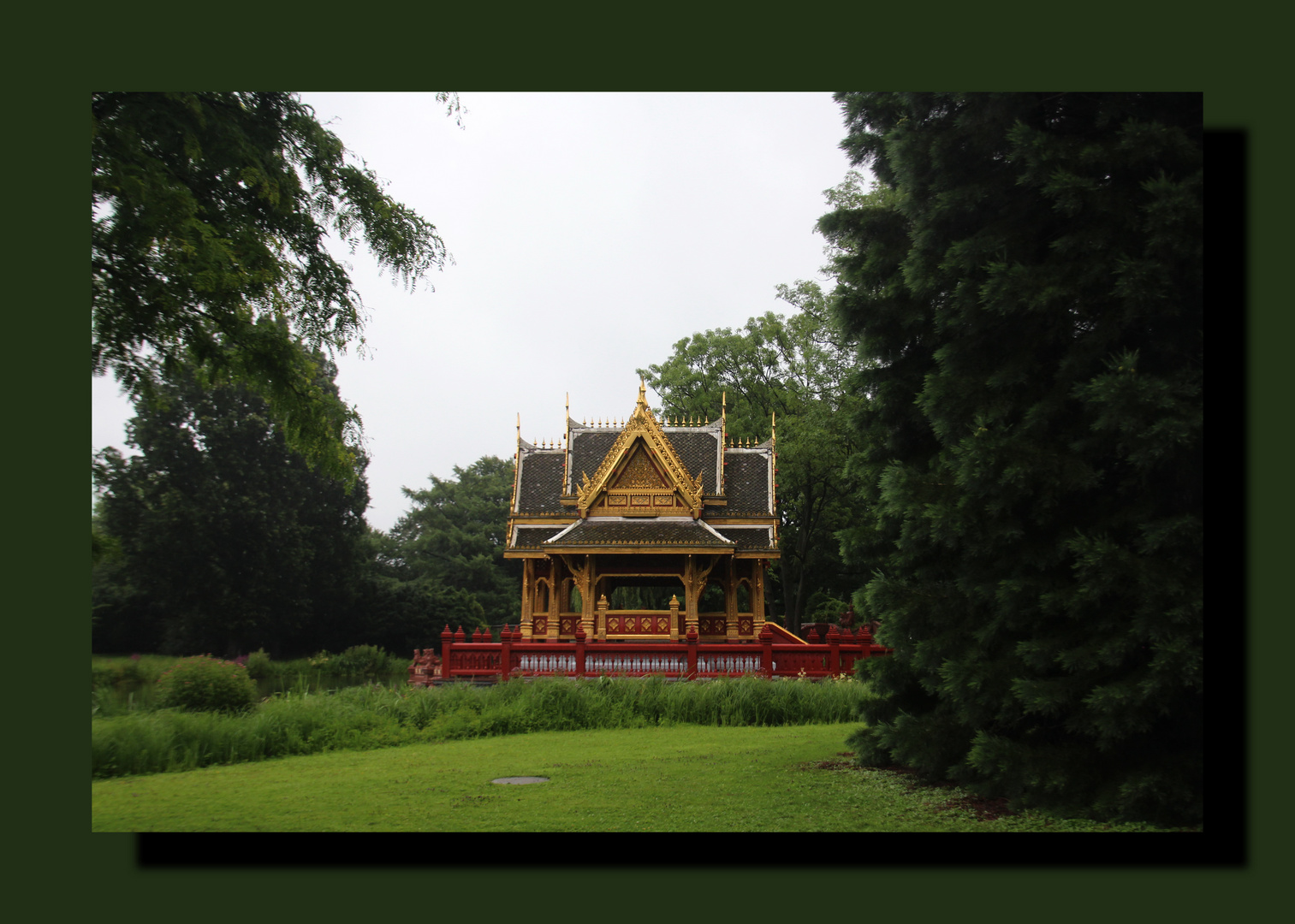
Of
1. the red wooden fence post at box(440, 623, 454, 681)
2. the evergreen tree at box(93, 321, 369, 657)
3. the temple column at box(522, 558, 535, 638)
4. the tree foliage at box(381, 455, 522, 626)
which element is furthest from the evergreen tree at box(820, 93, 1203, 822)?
the tree foliage at box(381, 455, 522, 626)

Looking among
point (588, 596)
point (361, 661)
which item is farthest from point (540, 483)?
point (361, 661)

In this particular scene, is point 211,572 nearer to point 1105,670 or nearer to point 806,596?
point 1105,670

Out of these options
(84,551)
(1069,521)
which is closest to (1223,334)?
(1069,521)

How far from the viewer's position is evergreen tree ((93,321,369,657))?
7.38m

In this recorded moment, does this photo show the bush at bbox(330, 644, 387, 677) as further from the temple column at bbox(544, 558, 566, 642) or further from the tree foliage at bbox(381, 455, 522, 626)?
the tree foliage at bbox(381, 455, 522, 626)

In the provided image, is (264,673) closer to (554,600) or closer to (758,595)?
(554,600)

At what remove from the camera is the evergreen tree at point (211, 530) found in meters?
7.38

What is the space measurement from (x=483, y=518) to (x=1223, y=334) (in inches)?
1365

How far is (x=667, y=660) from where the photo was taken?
1503 cm

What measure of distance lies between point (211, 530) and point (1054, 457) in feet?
25.8

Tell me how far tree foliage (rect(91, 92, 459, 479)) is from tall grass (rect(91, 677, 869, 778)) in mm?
2731

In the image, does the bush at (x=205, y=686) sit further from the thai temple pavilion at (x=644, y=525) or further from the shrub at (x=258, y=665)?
the thai temple pavilion at (x=644, y=525)

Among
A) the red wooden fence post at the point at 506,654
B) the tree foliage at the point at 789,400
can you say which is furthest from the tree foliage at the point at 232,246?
the tree foliage at the point at 789,400

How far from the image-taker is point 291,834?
18.2ft
